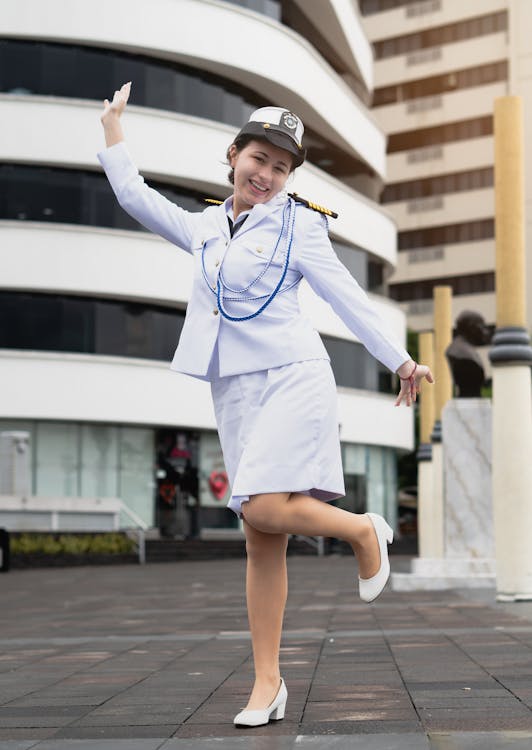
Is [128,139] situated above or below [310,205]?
above

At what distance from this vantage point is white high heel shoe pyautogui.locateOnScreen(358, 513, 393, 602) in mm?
4449

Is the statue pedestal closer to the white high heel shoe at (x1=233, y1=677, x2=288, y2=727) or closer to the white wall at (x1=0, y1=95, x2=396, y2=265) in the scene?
the white high heel shoe at (x1=233, y1=677, x2=288, y2=727)

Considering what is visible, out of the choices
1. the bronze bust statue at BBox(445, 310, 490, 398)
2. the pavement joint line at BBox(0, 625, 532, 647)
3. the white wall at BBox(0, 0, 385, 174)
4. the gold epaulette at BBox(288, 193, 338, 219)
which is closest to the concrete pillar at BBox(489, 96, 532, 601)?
the pavement joint line at BBox(0, 625, 532, 647)

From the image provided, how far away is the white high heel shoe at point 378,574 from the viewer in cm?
445

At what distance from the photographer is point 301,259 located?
4594 millimetres

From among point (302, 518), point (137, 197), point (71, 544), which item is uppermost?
point (137, 197)

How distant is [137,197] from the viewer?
490 centimetres

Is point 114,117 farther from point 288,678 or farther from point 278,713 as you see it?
point 288,678

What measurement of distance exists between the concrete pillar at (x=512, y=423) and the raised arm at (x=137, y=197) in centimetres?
684

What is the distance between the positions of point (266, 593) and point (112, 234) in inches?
1207

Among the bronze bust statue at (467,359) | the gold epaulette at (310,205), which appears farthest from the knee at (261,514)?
the bronze bust statue at (467,359)

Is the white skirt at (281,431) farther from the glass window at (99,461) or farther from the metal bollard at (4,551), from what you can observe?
the glass window at (99,461)

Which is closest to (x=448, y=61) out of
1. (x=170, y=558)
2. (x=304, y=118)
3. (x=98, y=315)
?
(x=304, y=118)

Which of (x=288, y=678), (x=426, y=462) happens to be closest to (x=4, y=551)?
(x=426, y=462)
